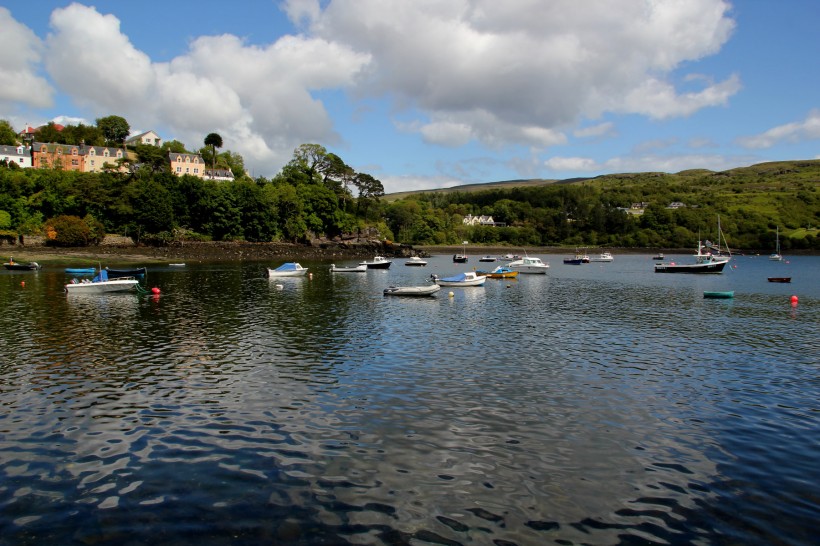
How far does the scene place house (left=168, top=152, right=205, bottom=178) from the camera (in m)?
160

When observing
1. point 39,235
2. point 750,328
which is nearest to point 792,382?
point 750,328

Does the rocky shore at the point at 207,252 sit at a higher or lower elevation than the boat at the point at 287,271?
higher

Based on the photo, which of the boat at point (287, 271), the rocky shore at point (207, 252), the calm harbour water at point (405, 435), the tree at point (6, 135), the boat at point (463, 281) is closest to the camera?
the calm harbour water at point (405, 435)

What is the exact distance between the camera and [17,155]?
142000mm

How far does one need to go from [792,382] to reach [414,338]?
57.9 ft

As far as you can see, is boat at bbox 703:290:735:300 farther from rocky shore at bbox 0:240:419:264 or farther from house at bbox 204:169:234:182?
house at bbox 204:169:234:182

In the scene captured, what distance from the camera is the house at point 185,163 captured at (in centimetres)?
16050

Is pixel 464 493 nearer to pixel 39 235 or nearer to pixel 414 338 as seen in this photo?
pixel 414 338

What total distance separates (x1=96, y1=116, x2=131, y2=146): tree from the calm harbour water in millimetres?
182388

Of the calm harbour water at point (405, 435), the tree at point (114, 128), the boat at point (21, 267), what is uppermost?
the tree at point (114, 128)

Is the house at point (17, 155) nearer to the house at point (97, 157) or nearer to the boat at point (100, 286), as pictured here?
the house at point (97, 157)

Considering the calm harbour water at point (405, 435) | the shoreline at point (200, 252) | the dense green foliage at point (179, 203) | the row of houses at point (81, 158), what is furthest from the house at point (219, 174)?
the calm harbour water at point (405, 435)

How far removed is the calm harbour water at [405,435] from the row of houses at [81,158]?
5360 inches

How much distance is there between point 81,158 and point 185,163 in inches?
1115
